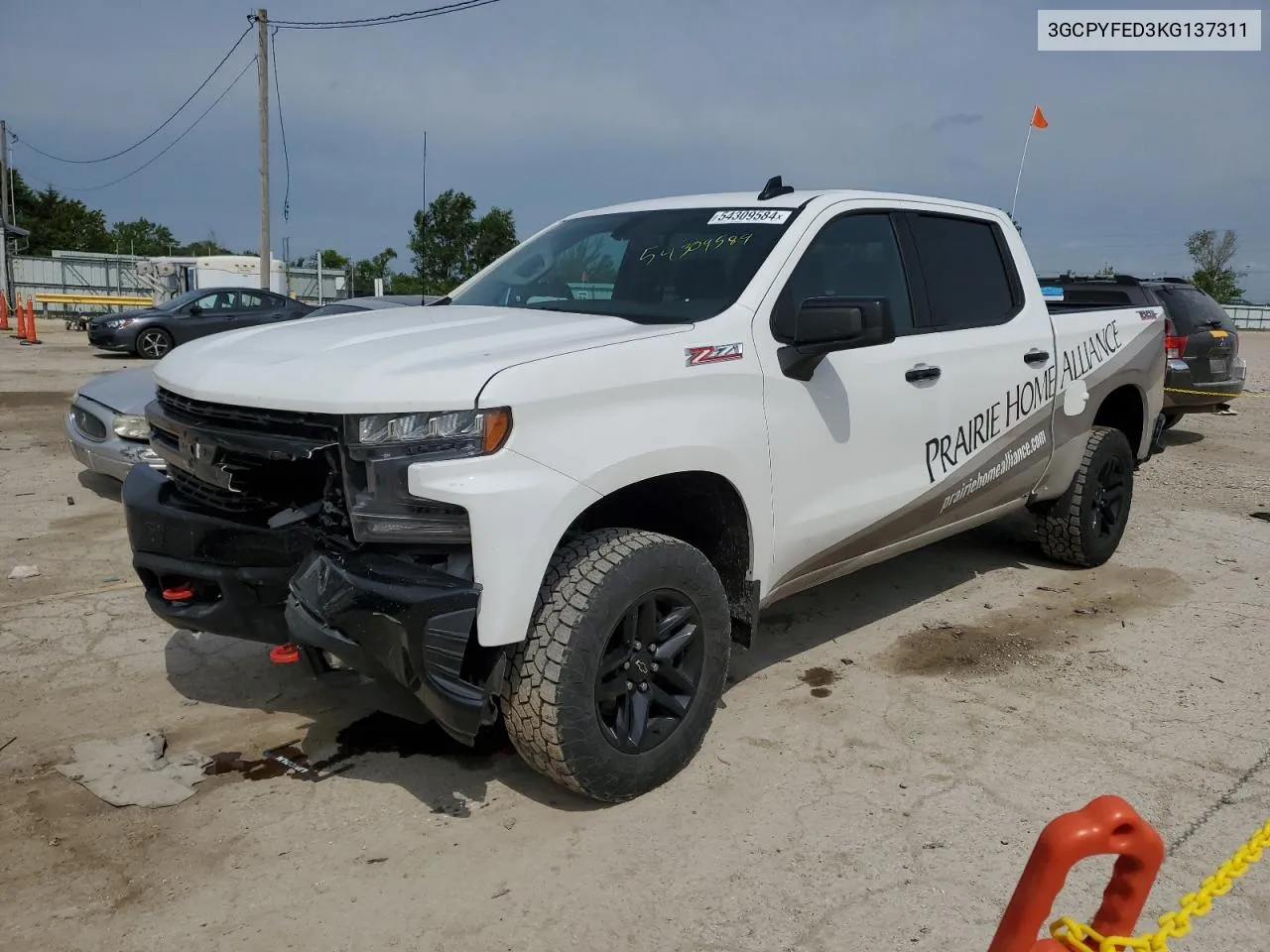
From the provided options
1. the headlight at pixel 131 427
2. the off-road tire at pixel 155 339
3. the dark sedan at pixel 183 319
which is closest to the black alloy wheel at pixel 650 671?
the headlight at pixel 131 427

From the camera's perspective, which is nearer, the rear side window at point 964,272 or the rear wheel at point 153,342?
the rear side window at point 964,272

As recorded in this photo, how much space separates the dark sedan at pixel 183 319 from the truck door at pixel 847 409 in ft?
50.5

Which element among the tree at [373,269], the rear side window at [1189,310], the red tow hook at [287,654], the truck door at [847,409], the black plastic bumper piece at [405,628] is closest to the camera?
the black plastic bumper piece at [405,628]

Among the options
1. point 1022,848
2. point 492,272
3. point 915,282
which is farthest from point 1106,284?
point 1022,848

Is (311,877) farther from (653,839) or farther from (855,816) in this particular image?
(855,816)

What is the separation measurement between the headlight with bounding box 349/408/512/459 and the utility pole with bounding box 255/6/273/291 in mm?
23851

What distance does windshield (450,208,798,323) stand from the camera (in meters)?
3.65

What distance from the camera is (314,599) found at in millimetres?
2824

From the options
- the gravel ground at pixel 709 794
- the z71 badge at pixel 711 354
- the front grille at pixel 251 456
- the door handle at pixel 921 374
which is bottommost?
the gravel ground at pixel 709 794

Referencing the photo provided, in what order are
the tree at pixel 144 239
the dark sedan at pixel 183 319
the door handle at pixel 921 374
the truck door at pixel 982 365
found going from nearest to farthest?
1. the door handle at pixel 921 374
2. the truck door at pixel 982 365
3. the dark sedan at pixel 183 319
4. the tree at pixel 144 239

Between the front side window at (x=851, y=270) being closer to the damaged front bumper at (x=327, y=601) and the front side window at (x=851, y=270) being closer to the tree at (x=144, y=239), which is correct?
the damaged front bumper at (x=327, y=601)

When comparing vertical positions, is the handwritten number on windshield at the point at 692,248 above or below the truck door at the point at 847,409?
above

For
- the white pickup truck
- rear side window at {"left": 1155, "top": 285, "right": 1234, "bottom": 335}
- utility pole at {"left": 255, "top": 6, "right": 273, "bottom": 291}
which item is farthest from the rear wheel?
rear side window at {"left": 1155, "top": 285, "right": 1234, "bottom": 335}

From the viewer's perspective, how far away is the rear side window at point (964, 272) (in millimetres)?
4402
